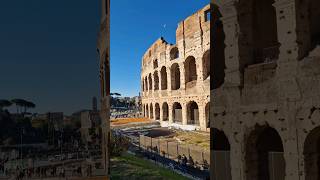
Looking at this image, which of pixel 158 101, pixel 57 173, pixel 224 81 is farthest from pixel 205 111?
pixel 57 173

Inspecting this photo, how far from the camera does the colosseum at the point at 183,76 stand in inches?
755

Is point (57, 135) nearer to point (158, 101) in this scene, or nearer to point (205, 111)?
point (205, 111)

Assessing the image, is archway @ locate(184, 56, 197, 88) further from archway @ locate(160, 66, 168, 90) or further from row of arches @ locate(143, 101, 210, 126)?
archway @ locate(160, 66, 168, 90)

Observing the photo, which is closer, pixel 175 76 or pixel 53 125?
pixel 53 125

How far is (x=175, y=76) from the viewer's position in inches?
950

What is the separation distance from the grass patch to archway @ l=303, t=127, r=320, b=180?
13.8 ft

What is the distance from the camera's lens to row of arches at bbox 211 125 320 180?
18.4ft

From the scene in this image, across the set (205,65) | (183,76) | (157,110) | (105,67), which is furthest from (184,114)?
(105,67)

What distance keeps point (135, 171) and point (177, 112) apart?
46.8ft

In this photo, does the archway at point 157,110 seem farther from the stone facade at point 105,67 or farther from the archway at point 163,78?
the stone facade at point 105,67

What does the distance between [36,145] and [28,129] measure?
0.85 feet

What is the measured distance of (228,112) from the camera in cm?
677

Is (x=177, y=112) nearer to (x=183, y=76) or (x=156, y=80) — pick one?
(x=183, y=76)

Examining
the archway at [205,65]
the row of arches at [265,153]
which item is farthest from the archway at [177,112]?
the row of arches at [265,153]
